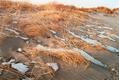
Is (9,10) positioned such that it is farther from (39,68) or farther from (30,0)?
(39,68)

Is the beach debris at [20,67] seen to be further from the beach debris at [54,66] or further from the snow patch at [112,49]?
the snow patch at [112,49]

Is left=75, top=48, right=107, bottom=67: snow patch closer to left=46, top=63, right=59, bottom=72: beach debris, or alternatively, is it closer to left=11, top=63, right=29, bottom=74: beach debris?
left=46, top=63, right=59, bottom=72: beach debris

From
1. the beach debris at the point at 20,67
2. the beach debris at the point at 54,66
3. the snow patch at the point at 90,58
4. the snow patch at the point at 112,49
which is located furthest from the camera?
the snow patch at the point at 112,49

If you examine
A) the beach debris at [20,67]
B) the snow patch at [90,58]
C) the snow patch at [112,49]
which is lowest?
the snow patch at [112,49]

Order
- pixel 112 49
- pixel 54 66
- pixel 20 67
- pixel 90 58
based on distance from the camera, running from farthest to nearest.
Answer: pixel 112 49
pixel 90 58
pixel 54 66
pixel 20 67

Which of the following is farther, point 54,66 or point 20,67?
point 54,66

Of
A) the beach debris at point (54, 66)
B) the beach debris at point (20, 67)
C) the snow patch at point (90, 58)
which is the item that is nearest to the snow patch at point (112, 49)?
the snow patch at point (90, 58)

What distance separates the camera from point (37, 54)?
18.1 feet

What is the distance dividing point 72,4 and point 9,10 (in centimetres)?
328

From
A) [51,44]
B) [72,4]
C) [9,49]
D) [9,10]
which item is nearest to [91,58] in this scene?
[51,44]

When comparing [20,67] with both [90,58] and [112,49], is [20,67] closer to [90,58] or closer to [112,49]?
[90,58]

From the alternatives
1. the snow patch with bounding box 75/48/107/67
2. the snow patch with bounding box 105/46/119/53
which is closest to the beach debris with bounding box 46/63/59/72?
the snow patch with bounding box 75/48/107/67

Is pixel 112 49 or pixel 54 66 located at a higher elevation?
pixel 54 66

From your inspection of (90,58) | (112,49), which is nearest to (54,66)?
(90,58)
